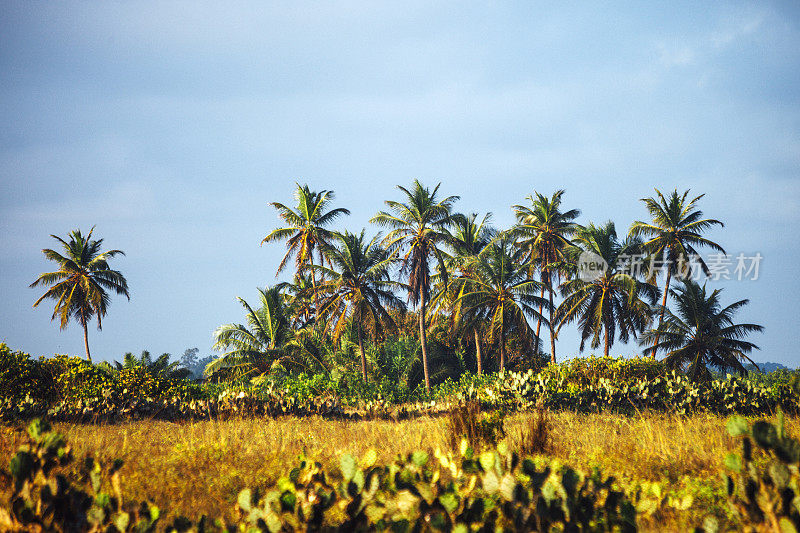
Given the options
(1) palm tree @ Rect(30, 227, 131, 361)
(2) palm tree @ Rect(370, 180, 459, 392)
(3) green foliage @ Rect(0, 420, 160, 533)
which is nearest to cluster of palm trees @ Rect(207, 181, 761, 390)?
(2) palm tree @ Rect(370, 180, 459, 392)

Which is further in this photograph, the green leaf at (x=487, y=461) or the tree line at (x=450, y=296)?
the tree line at (x=450, y=296)

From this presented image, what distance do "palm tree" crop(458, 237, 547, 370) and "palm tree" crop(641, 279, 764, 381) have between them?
8.20 m

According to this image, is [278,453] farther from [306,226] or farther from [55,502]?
[306,226]

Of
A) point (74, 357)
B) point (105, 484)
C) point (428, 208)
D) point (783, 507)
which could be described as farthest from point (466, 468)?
point (428, 208)

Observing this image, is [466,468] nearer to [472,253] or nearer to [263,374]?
[263,374]

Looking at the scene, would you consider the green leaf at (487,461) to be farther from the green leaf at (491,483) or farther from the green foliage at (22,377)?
the green foliage at (22,377)

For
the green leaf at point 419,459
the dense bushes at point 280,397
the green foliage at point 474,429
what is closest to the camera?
the green leaf at point 419,459

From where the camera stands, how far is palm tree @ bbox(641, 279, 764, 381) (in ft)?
99.2

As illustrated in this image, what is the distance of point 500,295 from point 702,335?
40.8ft

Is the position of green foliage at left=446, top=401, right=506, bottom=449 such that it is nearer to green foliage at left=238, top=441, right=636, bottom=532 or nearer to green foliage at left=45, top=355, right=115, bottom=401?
green foliage at left=238, top=441, right=636, bottom=532

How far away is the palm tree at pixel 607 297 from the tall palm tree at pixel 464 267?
626cm

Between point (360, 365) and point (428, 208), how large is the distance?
11.4m

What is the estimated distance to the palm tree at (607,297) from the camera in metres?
32.2

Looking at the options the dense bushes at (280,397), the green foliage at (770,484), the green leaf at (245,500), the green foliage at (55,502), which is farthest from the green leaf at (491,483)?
the dense bushes at (280,397)
